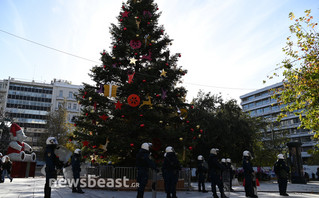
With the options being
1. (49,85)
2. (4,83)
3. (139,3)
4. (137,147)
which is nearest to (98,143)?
(137,147)

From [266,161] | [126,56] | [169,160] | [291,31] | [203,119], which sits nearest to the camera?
[169,160]

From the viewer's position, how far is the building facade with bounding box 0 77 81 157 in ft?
253

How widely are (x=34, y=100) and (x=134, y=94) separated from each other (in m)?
75.9

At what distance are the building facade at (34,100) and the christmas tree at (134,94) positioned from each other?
63.5 m

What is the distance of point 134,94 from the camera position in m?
14.8

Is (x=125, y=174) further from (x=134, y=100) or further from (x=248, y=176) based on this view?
(x=248, y=176)

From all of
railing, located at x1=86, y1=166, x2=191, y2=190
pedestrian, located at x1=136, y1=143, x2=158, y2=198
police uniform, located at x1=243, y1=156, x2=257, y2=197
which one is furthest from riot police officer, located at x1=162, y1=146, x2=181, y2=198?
railing, located at x1=86, y1=166, x2=191, y2=190

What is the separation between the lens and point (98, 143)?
46.6 ft

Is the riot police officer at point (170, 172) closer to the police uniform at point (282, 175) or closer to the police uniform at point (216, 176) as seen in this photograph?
the police uniform at point (216, 176)

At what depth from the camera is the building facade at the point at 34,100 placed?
253 feet

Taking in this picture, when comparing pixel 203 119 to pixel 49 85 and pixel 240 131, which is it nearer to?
pixel 240 131

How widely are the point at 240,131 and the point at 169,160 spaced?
19.5 meters

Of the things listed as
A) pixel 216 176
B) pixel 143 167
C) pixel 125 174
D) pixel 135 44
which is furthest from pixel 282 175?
pixel 135 44

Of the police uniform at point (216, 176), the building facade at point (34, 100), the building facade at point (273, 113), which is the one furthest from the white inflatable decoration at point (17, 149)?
the building facade at point (273, 113)
